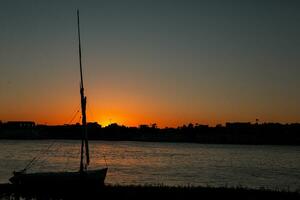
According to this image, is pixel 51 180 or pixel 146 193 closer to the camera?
pixel 146 193

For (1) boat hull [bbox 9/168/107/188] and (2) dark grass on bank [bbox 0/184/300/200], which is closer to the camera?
(2) dark grass on bank [bbox 0/184/300/200]

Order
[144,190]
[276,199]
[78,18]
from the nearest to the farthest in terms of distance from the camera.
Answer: [276,199], [144,190], [78,18]

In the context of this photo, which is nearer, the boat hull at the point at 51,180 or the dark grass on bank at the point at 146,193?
the dark grass on bank at the point at 146,193

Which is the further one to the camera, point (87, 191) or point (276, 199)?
point (87, 191)

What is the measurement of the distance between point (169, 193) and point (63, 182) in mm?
10690

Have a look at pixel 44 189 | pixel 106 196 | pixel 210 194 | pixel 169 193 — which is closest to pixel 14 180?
pixel 44 189

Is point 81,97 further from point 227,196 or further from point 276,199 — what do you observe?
point 276,199

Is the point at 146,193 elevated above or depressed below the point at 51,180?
below

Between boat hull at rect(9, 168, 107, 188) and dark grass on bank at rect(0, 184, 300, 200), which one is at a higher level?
boat hull at rect(9, 168, 107, 188)

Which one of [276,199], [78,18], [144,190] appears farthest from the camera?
[78,18]

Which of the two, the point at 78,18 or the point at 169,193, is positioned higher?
the point at 78,18

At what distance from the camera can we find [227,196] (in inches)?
1380

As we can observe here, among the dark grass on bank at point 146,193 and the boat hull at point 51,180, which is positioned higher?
the boat hull at point 51,180

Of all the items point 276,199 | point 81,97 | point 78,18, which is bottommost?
point 276,199
